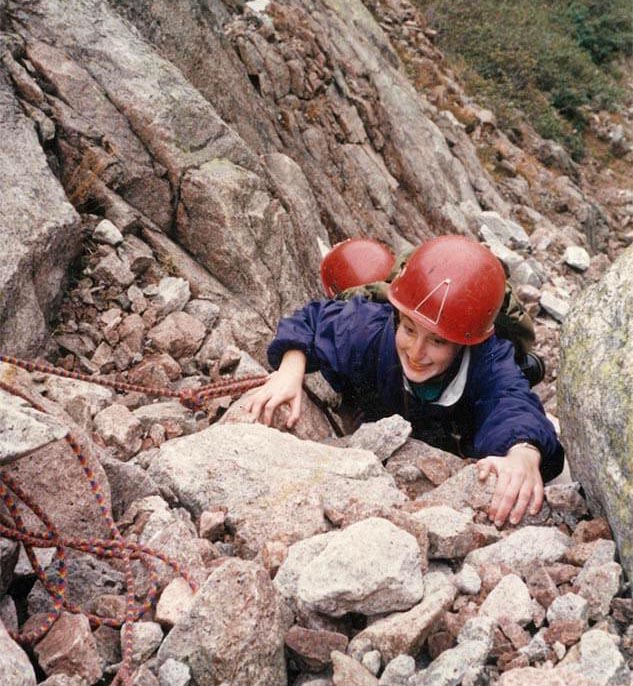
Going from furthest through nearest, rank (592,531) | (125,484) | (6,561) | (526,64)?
(526,64) → (125,484) → (592,531) → (6,561)

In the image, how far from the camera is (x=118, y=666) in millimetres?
2922

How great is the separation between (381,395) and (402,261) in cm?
134

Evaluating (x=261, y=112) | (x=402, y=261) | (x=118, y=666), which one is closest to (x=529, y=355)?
(x=402, y=261)

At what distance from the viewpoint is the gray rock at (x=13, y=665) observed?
2.51 metres

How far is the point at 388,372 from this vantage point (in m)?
5.77

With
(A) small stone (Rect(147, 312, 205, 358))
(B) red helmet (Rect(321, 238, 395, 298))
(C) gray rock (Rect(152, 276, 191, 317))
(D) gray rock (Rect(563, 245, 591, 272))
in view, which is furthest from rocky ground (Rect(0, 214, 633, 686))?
(D) gray rock (Rect(563, 245, 591, 272))

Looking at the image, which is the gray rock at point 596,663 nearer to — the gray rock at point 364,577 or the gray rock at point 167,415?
the gray rock at point 364,577

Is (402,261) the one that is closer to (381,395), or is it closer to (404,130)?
(381,395)

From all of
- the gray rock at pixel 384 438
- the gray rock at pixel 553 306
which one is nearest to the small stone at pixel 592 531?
the gray rock at pixel 384 438

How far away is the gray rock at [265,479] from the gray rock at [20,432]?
3.53 feet

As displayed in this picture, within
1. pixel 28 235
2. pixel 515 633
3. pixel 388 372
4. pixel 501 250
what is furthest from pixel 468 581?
pixel 501 250

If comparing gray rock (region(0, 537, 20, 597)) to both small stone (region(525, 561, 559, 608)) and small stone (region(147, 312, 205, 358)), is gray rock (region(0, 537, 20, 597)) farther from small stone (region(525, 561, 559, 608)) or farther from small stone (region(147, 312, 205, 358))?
small stone (region(147, 312, 205, 358))

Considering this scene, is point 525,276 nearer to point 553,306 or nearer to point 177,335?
point 553,306

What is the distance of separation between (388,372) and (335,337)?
490mm
